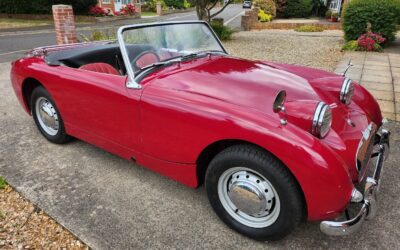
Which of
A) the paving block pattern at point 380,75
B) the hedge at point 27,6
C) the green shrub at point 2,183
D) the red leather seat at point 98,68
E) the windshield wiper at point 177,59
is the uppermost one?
the hedge at point 27,6

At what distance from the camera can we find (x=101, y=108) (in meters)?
2.85

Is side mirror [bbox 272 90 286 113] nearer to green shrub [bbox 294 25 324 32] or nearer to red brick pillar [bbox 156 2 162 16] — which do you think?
green shrub [bbox 294 25 324 32]

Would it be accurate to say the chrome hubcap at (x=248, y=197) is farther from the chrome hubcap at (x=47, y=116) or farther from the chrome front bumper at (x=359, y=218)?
the chrome hubcap at (x=47, y=116)

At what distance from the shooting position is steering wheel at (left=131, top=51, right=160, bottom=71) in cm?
278

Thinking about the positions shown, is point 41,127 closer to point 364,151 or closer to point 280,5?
point 364,151

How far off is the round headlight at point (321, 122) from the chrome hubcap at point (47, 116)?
2.64 meters

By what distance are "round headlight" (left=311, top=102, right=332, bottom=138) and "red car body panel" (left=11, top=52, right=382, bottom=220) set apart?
0.04 metres

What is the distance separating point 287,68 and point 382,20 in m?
7.62

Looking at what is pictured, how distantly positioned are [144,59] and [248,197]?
149 cm

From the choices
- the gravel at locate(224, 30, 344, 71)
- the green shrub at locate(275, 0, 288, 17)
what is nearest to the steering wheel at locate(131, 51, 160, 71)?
the gravel at locate(224, 30, 344, 71)

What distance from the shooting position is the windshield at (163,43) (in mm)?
2846

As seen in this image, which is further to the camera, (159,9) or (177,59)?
(159,9)

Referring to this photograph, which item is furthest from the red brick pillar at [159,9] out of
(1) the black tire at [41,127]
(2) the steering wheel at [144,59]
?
(2) the steering wheel at [144,59]

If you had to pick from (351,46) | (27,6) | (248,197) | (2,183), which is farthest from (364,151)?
(27,6)
